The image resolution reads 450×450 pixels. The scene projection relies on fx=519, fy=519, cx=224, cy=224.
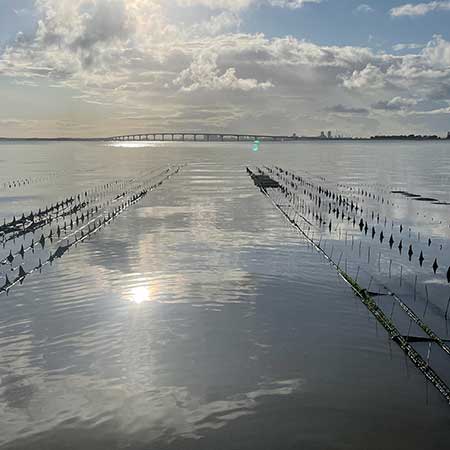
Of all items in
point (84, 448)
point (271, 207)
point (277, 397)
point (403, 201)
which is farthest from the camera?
point (403, 201)

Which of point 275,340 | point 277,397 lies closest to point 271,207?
point 275,340

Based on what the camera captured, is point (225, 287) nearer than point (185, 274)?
Yes

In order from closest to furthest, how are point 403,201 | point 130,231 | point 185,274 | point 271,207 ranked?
point 185,274
point 130,231
point 271,207
point 403,201

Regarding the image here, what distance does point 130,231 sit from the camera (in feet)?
208

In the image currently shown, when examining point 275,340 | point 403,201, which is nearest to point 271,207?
point 403,201

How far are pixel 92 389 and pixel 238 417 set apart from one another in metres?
6.97

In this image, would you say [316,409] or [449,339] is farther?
[449,339]

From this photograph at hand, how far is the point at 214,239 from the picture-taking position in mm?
58219

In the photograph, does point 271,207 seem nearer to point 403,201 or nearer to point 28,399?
point 403,201

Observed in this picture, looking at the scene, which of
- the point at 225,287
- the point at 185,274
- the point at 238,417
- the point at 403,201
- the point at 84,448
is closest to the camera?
the point at 84,448

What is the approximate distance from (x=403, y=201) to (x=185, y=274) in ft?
208

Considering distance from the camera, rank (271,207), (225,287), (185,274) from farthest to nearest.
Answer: (271,207) < (185,274) < (225,287)

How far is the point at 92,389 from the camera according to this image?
23812mm

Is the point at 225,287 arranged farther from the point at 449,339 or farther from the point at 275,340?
the point at 449,339
